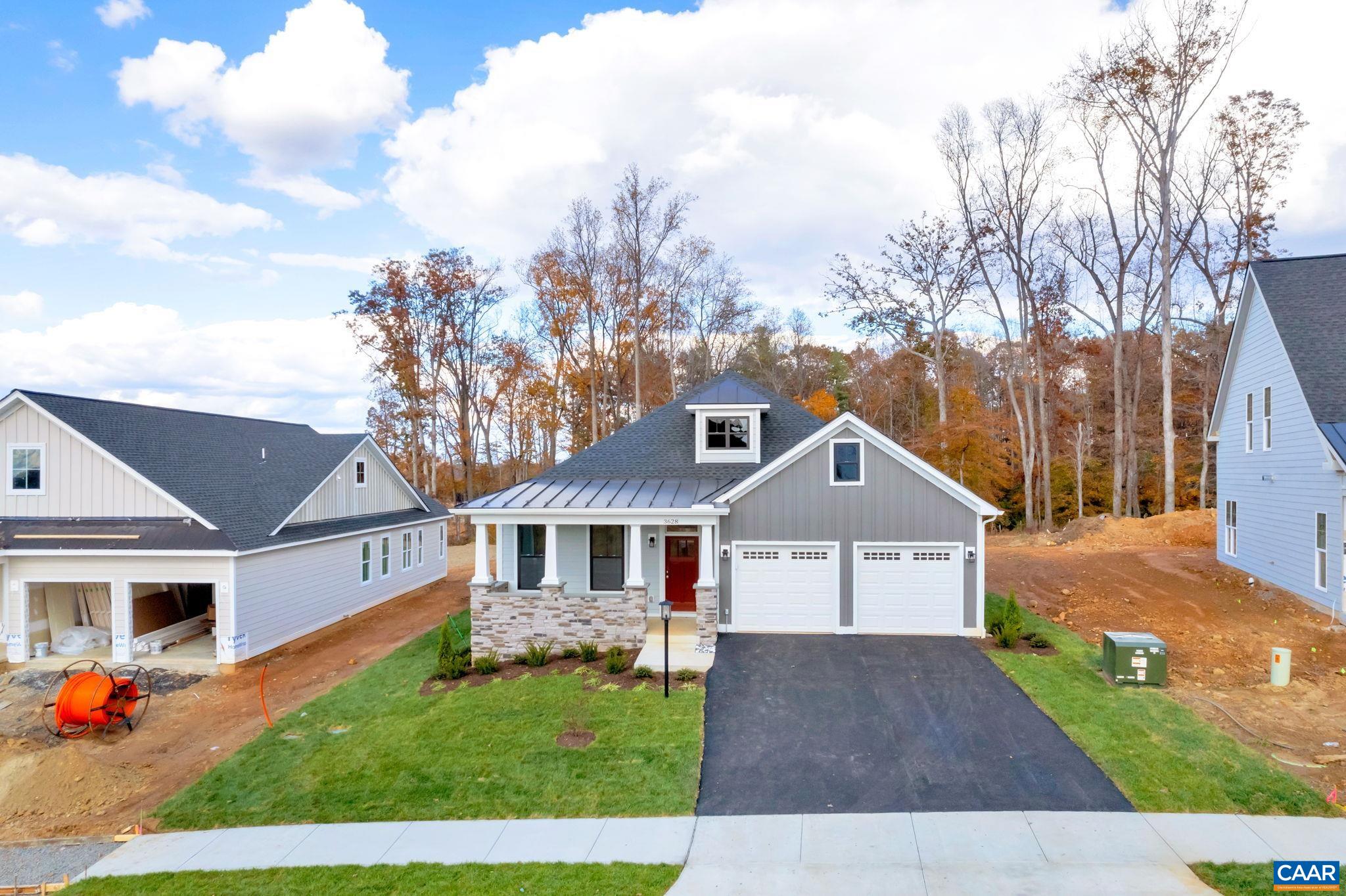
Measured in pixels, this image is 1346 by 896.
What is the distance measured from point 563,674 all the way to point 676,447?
6924 millimetres

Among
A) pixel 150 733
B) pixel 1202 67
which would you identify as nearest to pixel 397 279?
pixel 150 733

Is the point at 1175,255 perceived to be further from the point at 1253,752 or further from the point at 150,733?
the point at 150,733

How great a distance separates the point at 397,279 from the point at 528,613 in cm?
2519

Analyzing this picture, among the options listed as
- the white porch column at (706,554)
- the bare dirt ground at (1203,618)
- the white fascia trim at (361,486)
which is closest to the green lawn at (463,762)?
the white porch column at (706,554)

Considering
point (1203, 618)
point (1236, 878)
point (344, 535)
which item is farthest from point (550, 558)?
point (1203, 618)

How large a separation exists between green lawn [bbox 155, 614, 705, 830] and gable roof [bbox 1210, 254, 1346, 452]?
14.4 metres

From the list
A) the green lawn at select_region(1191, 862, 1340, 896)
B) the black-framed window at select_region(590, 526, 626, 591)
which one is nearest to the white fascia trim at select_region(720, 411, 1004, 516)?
the black-framed window at select_region(590, 526, 626, 591)

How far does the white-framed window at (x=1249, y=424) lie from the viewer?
1695 centimetres

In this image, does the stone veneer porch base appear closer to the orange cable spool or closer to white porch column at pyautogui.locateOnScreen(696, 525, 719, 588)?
white porch column at pyautogui.locateOnScreen(696, 525, 719, 588)

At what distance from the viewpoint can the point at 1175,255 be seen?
94.8 feet

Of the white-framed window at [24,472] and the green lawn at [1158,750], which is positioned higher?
the white-framed window at [24,472]

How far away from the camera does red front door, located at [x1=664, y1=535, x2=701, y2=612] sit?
51.1 ft

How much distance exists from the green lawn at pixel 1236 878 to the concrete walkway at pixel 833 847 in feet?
0.37

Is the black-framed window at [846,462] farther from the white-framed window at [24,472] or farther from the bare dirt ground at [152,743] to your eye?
the white-framed window at [24,472]
